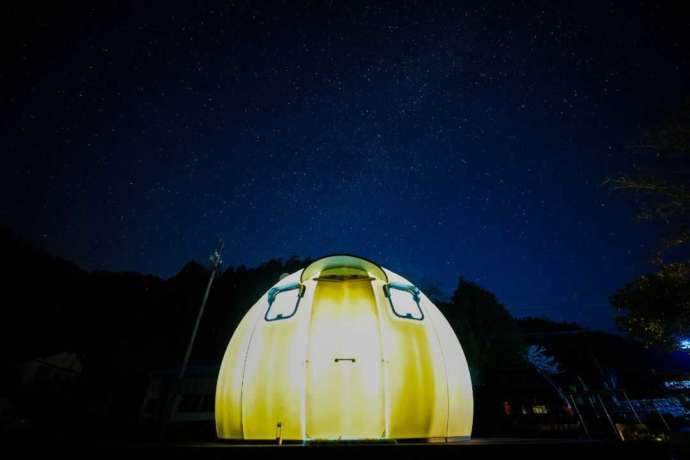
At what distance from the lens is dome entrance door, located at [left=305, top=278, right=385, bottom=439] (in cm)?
284

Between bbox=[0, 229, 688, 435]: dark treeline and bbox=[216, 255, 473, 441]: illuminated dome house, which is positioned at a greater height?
bbox=[0, 229, 688, 435]: dark treeline

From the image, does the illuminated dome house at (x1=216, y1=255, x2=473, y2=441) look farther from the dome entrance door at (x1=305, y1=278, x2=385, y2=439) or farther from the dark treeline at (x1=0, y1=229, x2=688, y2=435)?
Answer: the dark treeline at (x1=0, y1=229, x2=688, y2=435)

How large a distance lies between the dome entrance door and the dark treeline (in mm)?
14138

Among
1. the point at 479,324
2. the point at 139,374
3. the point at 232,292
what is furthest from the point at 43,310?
the point at 479,324

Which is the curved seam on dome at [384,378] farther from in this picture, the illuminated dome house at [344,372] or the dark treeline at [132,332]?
the dark treeline at [132,332]

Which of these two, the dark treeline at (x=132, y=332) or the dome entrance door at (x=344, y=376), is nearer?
the dome entrance door at (x=344, y=376)

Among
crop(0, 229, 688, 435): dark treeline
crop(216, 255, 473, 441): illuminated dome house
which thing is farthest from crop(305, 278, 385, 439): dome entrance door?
crop(0, 229, 688, 435): dark treeline

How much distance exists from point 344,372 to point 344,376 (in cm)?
3

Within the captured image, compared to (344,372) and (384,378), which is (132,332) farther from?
(384,378)

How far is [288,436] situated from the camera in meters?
2.76

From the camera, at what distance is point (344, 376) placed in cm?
295

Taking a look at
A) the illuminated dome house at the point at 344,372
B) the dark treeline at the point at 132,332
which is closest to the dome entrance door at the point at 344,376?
the illuminated dome house at the point at 344,372

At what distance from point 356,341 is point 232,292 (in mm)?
30921

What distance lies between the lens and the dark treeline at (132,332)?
58.5ft
